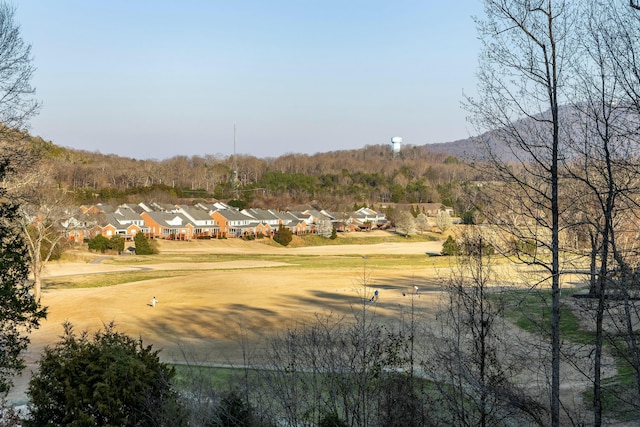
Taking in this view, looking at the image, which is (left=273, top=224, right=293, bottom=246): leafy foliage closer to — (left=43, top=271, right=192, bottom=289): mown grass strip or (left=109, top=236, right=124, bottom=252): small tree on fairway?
(left=109, top=236, right=124, bottom=252): small tree on fairway

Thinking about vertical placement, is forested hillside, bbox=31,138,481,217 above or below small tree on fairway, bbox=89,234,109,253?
above

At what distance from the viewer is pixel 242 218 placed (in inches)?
3620

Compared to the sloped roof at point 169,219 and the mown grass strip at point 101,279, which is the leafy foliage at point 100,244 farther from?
the mown grass strip at point 101,279

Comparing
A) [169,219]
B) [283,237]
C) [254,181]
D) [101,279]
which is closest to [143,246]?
[169,219]

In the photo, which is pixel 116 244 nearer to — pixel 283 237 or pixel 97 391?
pixel 283 237

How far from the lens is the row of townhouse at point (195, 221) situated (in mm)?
77363

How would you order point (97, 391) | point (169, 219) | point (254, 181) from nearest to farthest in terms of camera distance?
1. point (97, 391)
2. point (169, 219)
3. point (254, 181)

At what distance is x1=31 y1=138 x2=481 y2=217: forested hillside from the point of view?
372 feet

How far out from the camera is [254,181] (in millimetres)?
155625

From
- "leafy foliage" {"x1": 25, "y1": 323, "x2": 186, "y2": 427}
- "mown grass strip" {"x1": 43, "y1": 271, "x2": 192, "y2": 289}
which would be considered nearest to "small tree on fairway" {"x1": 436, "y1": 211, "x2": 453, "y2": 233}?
"mown grass strip" {"x1": 43, "y1": 271, "x2": 192, "y2": 289}

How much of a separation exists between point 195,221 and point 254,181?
6867 centimetres

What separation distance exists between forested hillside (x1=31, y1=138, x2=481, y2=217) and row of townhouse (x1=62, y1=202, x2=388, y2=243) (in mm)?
10306

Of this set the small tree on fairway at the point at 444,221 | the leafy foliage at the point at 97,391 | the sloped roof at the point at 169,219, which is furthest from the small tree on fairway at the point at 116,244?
the leafy foliage at the point at 97,391

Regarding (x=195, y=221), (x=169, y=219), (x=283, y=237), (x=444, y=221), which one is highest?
(x=169, y=219)
